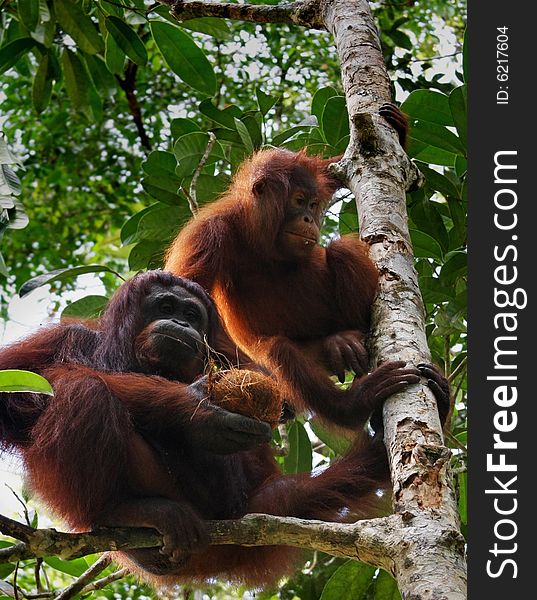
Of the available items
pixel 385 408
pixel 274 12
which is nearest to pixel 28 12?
pixel 274 12

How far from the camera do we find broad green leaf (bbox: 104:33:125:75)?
5117 millimetres

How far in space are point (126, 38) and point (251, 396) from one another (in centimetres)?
287

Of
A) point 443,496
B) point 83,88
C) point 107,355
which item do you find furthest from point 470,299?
point 83,88

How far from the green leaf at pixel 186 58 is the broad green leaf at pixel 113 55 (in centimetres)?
69

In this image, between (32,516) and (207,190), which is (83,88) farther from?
(32,516)

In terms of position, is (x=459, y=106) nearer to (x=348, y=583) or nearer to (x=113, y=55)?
(x=348, y=583)

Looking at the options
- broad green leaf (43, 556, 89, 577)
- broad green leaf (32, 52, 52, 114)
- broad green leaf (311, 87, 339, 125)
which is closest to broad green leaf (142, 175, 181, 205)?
broad green leaf (311, 87, 339, 125)

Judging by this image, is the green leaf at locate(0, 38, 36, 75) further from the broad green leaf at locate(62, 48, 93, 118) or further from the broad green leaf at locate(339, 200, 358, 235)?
the broad green leaf at locate(339, 200, 358, 235)

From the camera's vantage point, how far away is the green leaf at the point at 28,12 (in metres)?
4.79

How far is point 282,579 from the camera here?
3.49m

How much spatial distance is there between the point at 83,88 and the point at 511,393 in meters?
Result: 4.48

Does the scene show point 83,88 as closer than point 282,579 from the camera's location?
No

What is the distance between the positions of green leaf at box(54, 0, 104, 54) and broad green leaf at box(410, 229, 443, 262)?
97.9 inches

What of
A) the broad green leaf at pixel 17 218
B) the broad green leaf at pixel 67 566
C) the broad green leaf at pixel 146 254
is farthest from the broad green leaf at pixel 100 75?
the broad green leaf at pixel 67 566
